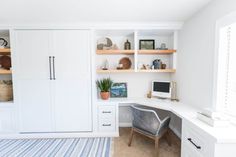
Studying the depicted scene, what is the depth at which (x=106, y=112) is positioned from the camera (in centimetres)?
279

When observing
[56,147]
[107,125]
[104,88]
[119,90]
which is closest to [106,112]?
[107,125]

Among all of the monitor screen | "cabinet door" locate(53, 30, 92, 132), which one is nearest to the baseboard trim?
the monitor screen

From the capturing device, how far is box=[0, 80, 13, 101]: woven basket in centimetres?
280

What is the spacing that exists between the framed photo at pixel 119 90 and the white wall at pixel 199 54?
1155mm

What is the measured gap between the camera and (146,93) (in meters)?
3.30

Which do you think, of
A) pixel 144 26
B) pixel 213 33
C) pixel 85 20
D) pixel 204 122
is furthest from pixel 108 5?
pixel 204 122

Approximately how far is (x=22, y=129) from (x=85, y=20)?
239 cm

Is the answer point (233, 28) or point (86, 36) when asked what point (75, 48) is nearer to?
point (86, 36)

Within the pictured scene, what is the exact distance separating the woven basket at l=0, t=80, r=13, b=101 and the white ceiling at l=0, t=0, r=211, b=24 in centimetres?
117

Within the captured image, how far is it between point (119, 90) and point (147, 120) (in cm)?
116

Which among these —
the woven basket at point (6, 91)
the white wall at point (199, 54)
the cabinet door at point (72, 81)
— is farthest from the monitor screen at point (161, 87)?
the woven basket at point (6, 91)

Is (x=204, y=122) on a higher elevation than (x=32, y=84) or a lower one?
lower

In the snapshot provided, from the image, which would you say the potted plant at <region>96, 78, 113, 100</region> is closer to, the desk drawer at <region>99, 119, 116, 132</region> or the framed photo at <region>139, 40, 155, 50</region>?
the desk drawer at <region>99, 119, 116, 132</region>

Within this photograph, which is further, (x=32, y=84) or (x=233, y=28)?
(x=32, y=84)
